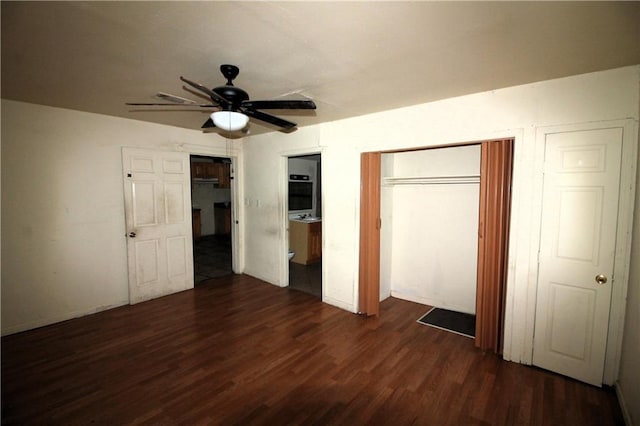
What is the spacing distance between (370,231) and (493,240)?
133cm

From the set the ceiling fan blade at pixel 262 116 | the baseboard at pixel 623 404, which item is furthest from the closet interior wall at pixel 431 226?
the ceiling fan blade at pixel 262 116

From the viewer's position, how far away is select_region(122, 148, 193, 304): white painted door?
3.89 metres

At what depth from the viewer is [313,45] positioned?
183 centimetres

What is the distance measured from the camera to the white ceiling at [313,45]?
1.48 meters

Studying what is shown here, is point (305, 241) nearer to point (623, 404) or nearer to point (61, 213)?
point (61, 213)

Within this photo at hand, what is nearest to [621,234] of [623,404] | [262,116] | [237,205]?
[623,404]

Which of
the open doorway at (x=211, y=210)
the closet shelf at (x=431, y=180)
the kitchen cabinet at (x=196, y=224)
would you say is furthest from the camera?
the kitchen cabinet at (x=196, y=224)


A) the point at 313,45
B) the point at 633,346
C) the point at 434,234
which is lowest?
the point at 633,346

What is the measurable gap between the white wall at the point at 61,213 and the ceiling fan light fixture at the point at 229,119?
2.61m

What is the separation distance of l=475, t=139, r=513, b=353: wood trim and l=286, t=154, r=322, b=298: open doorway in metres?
2.23

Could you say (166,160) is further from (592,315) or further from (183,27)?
(592,315)

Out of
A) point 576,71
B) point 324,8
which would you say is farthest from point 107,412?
point 576,71

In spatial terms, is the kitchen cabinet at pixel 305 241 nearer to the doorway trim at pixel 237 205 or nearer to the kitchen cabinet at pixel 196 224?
the doorway trim at pixel 237 205

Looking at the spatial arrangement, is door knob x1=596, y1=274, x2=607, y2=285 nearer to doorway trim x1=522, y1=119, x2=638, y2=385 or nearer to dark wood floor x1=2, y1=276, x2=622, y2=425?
doorway trim x1=522, y1=119, x2=638, y2=385
